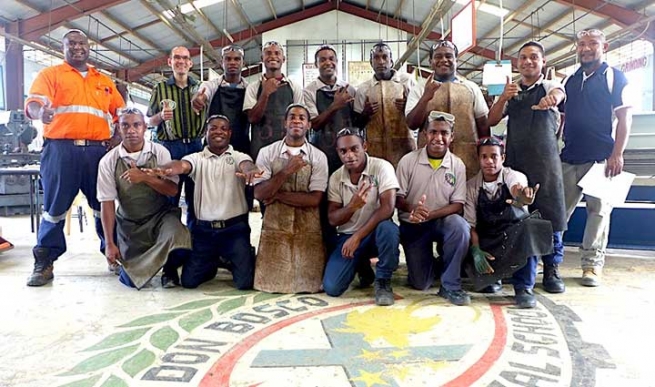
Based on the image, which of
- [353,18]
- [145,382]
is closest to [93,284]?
[145,382]

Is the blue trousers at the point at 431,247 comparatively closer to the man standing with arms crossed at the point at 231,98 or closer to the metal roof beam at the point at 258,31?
the man standing with arms crossed at the point at 231,98

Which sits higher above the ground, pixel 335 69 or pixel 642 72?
pixel 642 72

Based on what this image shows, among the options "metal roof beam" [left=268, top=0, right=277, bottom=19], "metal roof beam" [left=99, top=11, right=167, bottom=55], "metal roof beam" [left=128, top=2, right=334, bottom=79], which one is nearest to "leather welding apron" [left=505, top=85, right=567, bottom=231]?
"metal roof beam" [left=99, top=11, right=167, bottom=55]

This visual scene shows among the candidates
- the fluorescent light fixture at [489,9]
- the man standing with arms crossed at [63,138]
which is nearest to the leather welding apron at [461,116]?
the man standing with arms crossed at [63,138]

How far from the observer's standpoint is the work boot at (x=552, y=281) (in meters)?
3.02

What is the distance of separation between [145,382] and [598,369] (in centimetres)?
179

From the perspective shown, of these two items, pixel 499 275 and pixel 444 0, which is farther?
pixel 444 0

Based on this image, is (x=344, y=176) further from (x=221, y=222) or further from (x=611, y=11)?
(x=611, y=11)

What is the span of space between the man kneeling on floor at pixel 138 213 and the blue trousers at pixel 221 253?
105mm

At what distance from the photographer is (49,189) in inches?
128

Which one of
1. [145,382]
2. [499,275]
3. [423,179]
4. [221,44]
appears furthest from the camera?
[221,44]

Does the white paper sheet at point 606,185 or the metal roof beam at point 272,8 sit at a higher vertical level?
the metal roof beam at point 272,8

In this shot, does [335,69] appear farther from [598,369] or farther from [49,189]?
[598,369]

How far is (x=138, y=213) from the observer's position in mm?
3246
